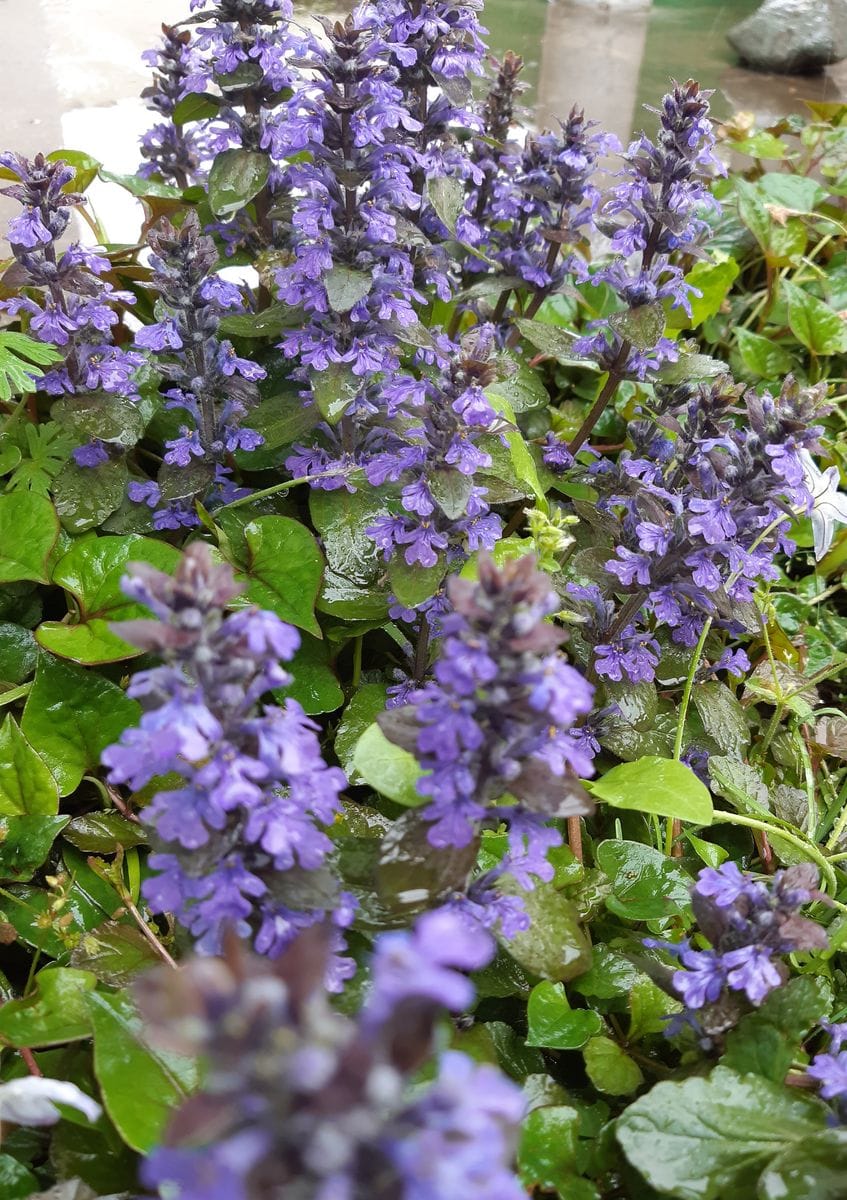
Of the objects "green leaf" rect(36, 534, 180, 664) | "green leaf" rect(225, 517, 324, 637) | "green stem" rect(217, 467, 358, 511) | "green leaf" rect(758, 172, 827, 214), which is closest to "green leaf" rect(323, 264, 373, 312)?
"green stem" rect(217, 467, 358, 511)

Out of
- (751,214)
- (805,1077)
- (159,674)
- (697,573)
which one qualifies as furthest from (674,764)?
(751,214)

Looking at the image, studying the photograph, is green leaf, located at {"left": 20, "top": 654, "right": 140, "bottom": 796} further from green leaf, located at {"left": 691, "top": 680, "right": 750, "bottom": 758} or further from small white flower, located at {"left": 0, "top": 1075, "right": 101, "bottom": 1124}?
green leaf, located at {"left": 691, "top": 680, "right": 750, "bottom": 758}

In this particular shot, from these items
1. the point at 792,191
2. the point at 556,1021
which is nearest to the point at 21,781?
the point at 556,1021

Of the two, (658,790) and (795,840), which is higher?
(658,790)

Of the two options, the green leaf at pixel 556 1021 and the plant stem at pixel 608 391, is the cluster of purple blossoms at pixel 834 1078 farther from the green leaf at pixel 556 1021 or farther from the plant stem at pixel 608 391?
the plant stem at pixel 608 391

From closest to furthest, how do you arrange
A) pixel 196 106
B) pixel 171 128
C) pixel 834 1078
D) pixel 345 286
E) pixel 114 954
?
pixel 834 1078
pixel 114 954
pixel 345 286
pixel 196 106
pixel 171 128

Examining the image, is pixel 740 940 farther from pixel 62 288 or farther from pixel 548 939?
pixel 62 288

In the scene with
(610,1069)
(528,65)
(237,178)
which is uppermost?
(528,65)
